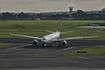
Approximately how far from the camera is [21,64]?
1972 inches

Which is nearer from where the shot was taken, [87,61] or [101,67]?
[101,67]

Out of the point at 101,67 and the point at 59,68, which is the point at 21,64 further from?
the point at 101,67

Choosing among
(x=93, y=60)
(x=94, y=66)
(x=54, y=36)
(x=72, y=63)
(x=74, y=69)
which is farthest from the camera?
(x=54, y=36)

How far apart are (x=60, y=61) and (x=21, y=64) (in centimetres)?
927

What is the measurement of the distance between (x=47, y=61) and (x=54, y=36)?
3227cm

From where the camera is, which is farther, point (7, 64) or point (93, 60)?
point (93, 60)

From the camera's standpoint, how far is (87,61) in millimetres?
53719

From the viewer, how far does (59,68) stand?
46031 mm

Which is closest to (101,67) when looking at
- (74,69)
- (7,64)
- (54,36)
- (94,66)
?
(94,66)

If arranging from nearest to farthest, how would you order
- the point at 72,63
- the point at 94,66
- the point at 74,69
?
1. the point at 74,69
2. the point at 94,66
3. the point at 72,63

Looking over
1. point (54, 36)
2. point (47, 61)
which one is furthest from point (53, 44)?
point (47, 61)

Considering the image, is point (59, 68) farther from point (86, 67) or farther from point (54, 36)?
point (54, 36)

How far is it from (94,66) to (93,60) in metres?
6.93

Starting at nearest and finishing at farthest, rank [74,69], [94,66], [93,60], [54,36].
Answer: [74,69] < [94,66] < [93,60] < [54,36]
